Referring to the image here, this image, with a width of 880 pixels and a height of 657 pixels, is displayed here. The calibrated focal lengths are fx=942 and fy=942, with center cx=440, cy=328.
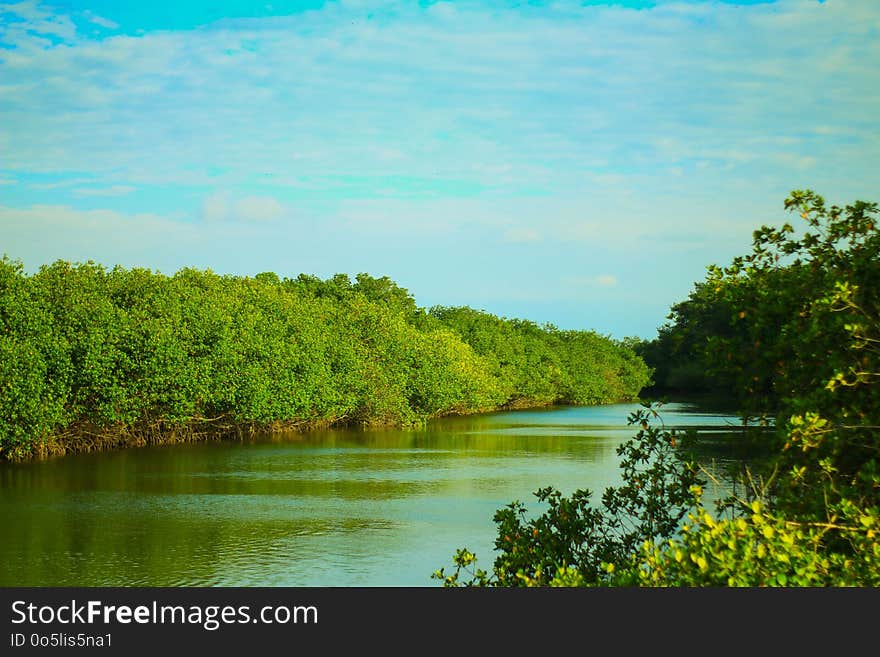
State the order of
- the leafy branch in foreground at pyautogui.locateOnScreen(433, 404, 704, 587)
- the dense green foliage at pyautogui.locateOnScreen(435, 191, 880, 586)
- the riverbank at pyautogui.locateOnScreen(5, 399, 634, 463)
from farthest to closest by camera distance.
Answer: the riverbank at pyautogui.locateOnScreen(5, 399, 634, 463) → the leafy branch in foreground at pyautogui.locateOnScreen(433, 404, 704, 587) → the dense green foliage at pyautogui.locateOnScreen(435, 191, 880, 586)

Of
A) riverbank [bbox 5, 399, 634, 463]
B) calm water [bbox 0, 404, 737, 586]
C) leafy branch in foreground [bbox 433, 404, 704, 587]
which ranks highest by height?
leafy branch in foreground [bbox 433, 404, 704, 587]

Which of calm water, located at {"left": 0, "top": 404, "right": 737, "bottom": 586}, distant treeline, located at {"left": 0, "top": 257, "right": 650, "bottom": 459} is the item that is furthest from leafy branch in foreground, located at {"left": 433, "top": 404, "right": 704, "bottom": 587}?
distant treeline, located at {"left": 0, "top": 257, "right": 650, "bottom": 459}

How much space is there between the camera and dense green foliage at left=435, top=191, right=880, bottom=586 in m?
5.02

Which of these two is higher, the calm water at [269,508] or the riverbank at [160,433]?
the riverbank at [160,433]

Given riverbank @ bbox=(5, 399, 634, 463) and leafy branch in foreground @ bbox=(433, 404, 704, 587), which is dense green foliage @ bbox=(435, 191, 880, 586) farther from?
riverbank @ bbox=(5, 399, 634, 463)

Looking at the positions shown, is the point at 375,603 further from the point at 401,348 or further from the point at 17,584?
the point at 401,348

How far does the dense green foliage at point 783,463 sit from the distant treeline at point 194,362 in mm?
19941

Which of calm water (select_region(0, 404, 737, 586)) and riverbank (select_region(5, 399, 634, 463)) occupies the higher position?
riverbank (select_region(5, 399, 634, 463))

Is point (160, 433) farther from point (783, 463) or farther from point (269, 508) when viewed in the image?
point (783, 463)

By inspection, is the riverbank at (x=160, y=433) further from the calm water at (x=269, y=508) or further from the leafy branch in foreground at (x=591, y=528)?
the leafy branch in foreground at (x=591, y=528)

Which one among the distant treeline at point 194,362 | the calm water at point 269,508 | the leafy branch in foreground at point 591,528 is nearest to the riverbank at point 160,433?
the distant treeline at point 194,362

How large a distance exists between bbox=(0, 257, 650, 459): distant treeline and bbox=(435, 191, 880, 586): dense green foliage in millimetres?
19941

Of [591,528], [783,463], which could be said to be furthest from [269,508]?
[783,463]

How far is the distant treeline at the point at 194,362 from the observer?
25297mm
